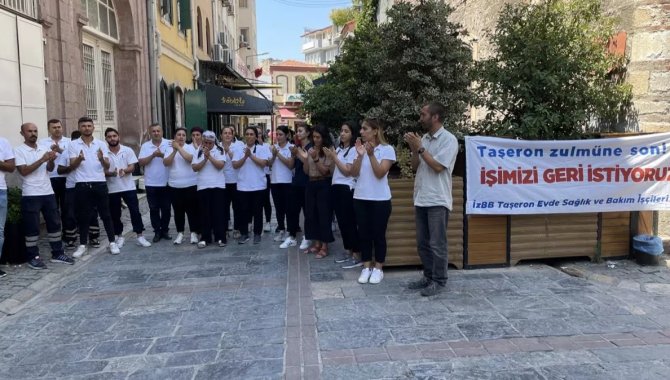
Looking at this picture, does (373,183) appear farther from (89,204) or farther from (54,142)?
(54,142)

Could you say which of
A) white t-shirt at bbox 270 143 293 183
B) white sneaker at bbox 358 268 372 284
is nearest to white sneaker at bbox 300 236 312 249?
white t-shirt at bbox 270 143 293 183

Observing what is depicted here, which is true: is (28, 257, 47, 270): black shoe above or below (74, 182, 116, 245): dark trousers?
below

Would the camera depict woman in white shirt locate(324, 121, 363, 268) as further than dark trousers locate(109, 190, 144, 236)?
No

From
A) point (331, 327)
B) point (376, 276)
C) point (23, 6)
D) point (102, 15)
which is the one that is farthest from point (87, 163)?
point (102, 15)

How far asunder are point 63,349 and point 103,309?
920mm

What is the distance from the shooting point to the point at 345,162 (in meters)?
6.16

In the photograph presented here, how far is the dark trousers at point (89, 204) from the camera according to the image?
7086mm

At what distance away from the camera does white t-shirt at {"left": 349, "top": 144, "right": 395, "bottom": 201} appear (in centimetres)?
553

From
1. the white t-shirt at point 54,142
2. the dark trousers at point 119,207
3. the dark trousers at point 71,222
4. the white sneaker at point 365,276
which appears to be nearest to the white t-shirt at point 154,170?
the dark trousers at point 119,207

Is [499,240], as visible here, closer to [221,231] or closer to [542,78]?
[542,78]

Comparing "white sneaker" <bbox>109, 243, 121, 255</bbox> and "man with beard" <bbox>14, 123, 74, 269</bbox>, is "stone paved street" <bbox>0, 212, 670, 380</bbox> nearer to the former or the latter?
"man with beard" <bbox>14, 123, 74, 269</bbox>

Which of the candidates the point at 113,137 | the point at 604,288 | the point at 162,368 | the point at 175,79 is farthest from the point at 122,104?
the point at 604,288

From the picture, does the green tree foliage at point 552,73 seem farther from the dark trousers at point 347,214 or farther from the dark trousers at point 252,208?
the dark trousers at point 252,208

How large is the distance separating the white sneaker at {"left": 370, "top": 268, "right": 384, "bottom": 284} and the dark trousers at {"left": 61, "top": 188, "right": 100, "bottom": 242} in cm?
424
